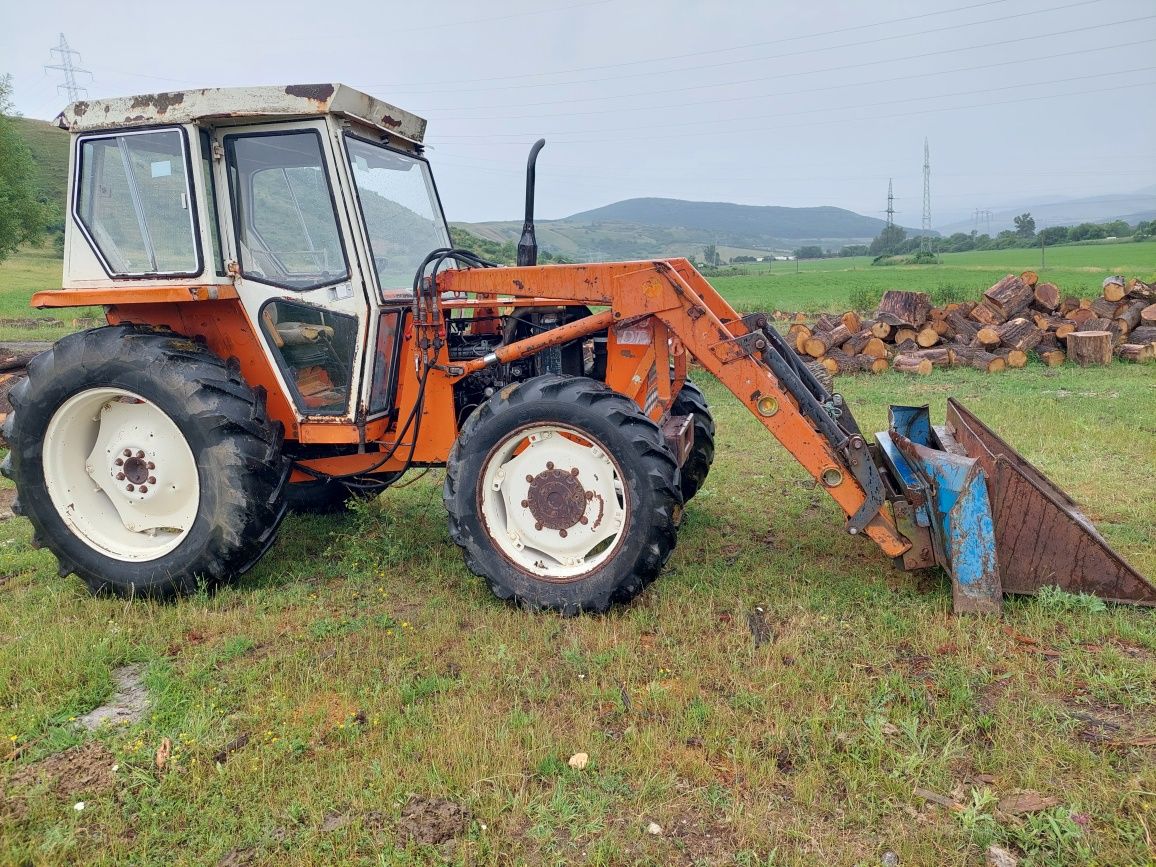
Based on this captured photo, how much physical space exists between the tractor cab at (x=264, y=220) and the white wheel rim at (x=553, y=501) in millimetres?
1072

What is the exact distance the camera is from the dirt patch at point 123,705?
3.32 m

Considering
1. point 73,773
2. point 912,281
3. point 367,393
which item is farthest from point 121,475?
point 912,281

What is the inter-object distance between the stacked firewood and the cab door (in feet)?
32.5

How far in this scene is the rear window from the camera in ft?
15.1

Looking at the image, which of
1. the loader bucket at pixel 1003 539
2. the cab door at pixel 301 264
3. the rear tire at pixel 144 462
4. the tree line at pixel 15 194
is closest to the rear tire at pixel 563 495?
the cab door at pixel 301 264

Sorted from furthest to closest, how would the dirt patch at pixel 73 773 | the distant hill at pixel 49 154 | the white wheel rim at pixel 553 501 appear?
the distant hill at pixel 49 154, the white wheel rim at pixel 553 501, the dirt patch at pixel 73 773

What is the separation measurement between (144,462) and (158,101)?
2.05m

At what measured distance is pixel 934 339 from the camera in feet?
43.1

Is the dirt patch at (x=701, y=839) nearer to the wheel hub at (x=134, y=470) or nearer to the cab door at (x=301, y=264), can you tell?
the cab door at (x=301, y=264)

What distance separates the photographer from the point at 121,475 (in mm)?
4602

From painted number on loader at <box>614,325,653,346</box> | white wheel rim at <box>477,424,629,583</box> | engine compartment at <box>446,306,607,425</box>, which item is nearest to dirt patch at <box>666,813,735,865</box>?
white wheel rim at <box>477,424,629,583</box>

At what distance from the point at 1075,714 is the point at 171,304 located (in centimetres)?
509

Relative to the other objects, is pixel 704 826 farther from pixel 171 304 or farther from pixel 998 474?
pixel 171 304

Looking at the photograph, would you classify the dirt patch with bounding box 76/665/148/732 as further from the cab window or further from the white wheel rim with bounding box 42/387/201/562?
the cab window
